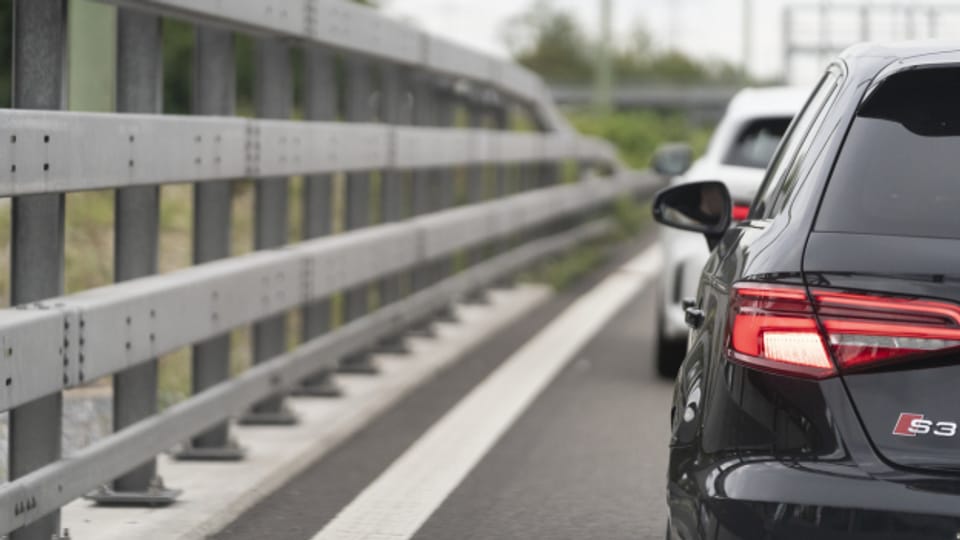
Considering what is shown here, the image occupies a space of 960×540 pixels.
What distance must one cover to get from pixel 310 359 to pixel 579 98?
15195 centimetres

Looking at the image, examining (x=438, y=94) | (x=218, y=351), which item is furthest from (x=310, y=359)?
(x=438, y=94)

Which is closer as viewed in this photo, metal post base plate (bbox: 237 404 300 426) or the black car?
the black car

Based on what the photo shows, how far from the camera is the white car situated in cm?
998

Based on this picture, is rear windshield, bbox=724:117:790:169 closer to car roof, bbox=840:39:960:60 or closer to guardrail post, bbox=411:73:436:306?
guardrail post, bbox=411:73:436:306

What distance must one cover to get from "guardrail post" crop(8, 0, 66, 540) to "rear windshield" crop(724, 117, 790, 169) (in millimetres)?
5150

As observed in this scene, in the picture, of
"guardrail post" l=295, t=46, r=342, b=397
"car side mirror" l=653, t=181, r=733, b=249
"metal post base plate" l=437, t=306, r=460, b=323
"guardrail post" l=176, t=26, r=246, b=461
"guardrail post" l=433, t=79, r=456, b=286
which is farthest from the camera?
"metal post base plate" l=437, t=306, r=460, b=323

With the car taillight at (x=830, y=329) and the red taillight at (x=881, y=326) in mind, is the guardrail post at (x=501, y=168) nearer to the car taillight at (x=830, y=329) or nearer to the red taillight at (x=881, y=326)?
the car taillight at (x=830, y=329)

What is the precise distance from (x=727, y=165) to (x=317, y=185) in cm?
202

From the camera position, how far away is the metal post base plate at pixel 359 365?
417 inches

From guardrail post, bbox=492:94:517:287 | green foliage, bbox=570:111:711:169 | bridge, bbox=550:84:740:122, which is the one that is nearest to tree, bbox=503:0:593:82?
bridge, bbox=550:84:740:122

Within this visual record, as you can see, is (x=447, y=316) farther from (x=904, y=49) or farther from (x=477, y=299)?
(x=904, y=49)

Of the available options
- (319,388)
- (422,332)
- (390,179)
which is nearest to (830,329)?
(319,388)

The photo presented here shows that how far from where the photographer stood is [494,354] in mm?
11773

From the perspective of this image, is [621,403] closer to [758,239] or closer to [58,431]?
[58,431]
